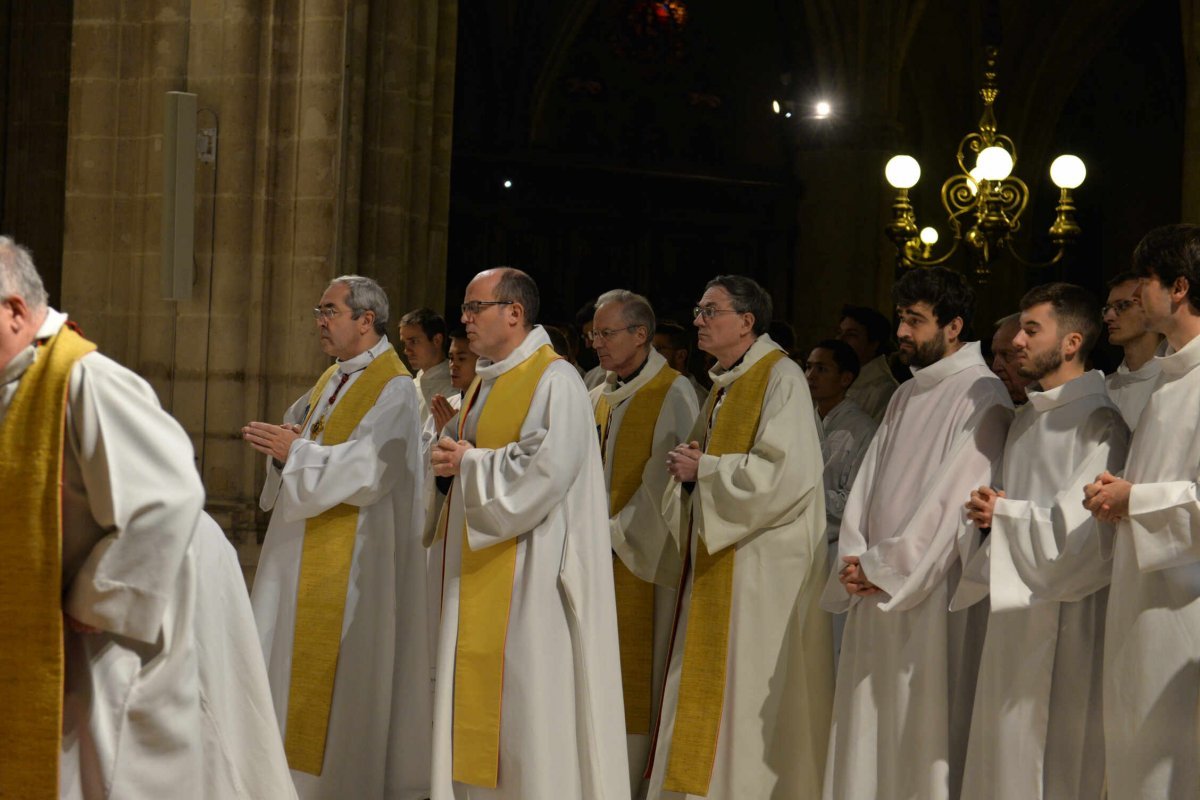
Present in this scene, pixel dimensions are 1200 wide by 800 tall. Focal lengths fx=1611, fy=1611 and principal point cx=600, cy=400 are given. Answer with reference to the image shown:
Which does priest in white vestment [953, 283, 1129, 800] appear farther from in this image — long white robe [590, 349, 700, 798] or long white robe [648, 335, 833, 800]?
long white robe [590, 349, 700, 798]

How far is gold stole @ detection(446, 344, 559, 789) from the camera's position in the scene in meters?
4.98

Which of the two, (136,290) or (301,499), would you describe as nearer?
(301,499)

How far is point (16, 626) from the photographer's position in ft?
10.2

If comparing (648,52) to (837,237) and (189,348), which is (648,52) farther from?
(189,348)

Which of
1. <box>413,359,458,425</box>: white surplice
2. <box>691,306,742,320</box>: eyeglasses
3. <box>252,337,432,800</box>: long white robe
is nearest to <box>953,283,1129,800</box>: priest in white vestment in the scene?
<box>691,306,742,320</box>: eyeglasses

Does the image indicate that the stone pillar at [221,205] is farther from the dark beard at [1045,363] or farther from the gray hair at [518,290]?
the dark beard at [1045,363]

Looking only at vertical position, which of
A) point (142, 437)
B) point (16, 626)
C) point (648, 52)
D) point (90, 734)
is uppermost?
point (648, 52)

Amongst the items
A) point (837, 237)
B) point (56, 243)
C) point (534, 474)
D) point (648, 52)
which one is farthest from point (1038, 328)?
point (648, 52)

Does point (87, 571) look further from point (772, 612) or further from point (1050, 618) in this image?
point (772, 612)

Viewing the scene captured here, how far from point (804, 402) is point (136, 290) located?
3.87m

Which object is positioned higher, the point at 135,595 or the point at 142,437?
the point at 142,437

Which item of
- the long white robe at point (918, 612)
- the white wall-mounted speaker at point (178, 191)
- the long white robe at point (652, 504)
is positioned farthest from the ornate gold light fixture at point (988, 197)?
the white wall-mounted speaker at point (178, 191)

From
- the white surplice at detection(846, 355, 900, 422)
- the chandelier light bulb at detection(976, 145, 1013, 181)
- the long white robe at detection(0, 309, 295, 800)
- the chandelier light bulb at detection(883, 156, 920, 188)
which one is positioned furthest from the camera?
the chandelier light bulb at detection(883, 156, 920, 188)

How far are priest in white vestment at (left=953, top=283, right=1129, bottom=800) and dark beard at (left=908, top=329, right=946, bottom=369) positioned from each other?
1.63 feet
